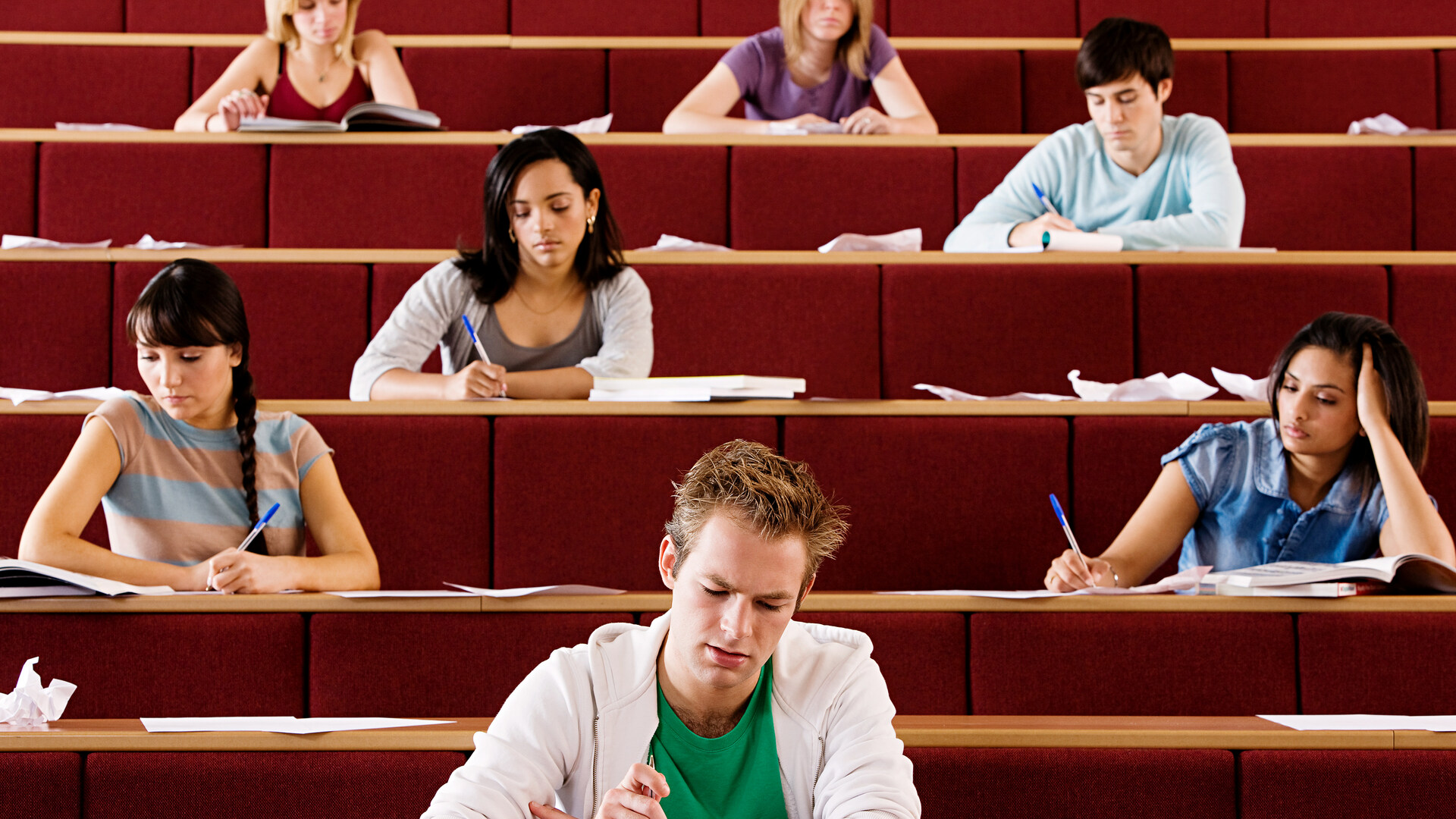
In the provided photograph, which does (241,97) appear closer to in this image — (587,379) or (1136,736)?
(587,379)

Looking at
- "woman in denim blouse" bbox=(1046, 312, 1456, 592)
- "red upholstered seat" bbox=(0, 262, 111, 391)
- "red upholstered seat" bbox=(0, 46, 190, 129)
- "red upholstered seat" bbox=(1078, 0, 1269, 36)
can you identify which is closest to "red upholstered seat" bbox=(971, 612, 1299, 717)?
"woman in denim blouse" bbox=(1046, 312, 1456, 592)

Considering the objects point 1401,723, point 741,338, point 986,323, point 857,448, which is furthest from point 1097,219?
point 1401,723

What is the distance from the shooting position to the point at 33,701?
824 mm

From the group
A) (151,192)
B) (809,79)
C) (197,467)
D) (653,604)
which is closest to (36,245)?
(151,192)

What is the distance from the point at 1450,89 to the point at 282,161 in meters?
1.67

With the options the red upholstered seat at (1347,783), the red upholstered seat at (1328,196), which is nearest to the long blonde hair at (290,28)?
the red upholstered seat at (1328,196)

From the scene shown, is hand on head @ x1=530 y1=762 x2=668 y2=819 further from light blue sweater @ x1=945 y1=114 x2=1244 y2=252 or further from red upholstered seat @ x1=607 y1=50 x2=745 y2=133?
red upholstered seat @ x1=607 y1=50 x2=745 y2=133

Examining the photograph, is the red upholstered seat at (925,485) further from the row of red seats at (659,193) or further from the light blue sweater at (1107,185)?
the row of red seats at (659,193)

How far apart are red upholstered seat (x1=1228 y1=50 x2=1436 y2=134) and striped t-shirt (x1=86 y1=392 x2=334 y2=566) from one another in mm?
1525

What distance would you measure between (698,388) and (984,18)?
1240 millimetres

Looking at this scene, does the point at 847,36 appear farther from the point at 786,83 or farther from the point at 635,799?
the point at 635,799

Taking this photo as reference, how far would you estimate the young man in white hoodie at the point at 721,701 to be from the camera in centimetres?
69

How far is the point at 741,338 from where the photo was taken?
147 centimetres

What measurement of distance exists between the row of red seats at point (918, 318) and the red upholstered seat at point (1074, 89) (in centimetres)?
63
